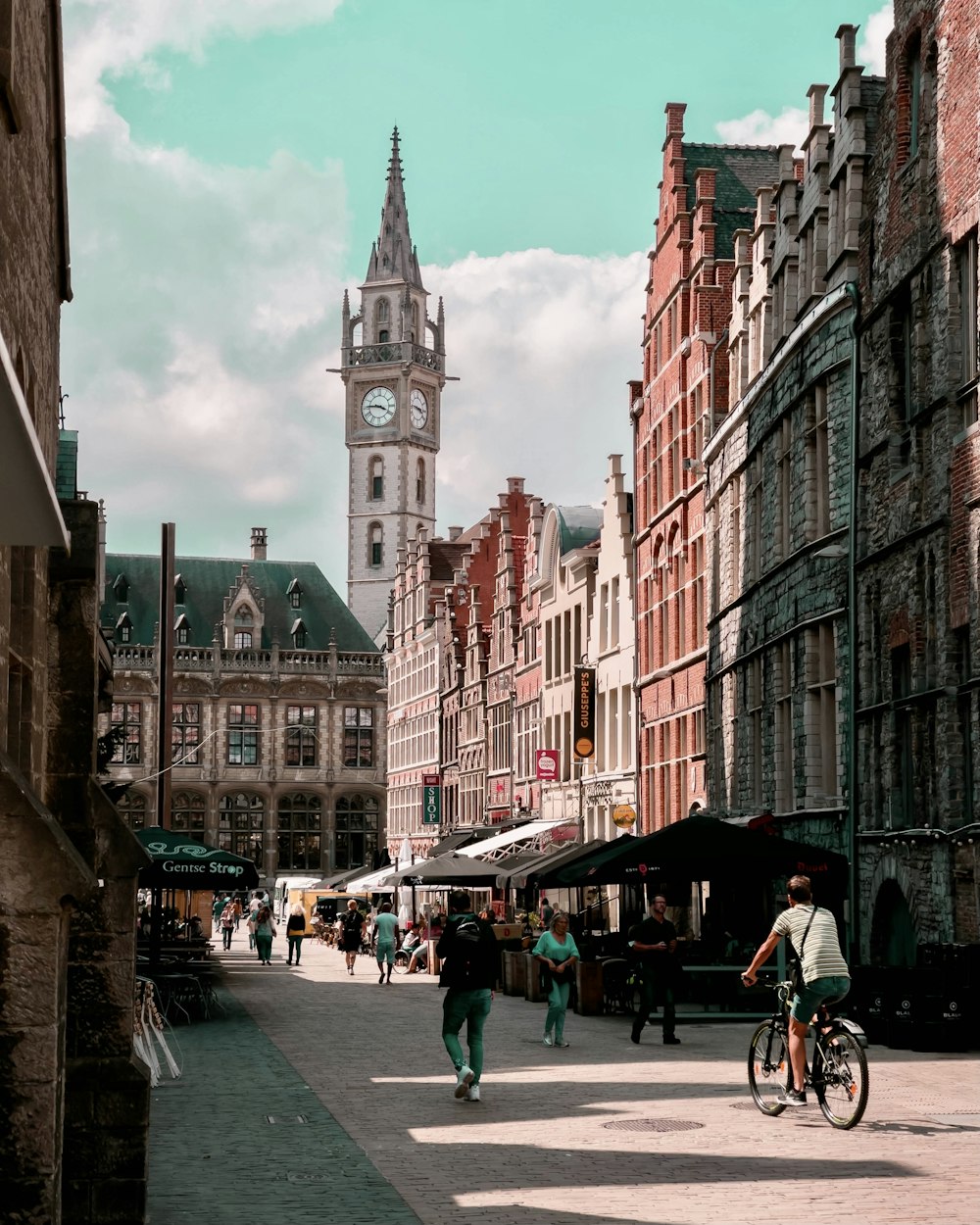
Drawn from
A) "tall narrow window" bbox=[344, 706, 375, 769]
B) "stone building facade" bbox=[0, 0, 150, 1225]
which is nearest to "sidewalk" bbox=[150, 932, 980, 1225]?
"stone building facade" bbox=[0, 0, 150, 1225]

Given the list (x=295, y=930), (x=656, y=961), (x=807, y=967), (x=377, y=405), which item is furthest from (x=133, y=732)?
(x=807, y=967)

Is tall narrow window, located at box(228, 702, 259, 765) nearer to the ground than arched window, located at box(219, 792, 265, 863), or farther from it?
farther from it

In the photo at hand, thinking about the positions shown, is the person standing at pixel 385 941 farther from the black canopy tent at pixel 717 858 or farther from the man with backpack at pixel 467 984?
the man with backpack at pixel 467 984

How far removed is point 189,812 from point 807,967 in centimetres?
9057

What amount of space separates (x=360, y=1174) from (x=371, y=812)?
92.1 metres

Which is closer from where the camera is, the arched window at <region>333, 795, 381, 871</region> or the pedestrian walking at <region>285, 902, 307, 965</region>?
the pedestrian walking at <region>285, 902, 307, 965</region>

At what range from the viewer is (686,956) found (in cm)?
2694

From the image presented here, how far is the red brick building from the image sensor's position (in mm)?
37750

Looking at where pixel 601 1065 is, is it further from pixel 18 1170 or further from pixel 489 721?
pixel 489 721

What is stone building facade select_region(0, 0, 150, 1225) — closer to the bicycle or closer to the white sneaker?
the bicycle

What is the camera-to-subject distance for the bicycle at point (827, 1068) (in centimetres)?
1258

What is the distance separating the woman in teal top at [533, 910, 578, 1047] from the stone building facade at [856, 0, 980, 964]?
4.21 metres

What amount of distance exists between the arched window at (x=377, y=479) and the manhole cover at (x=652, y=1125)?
401ft

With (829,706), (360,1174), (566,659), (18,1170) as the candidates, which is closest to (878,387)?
(829,706)
